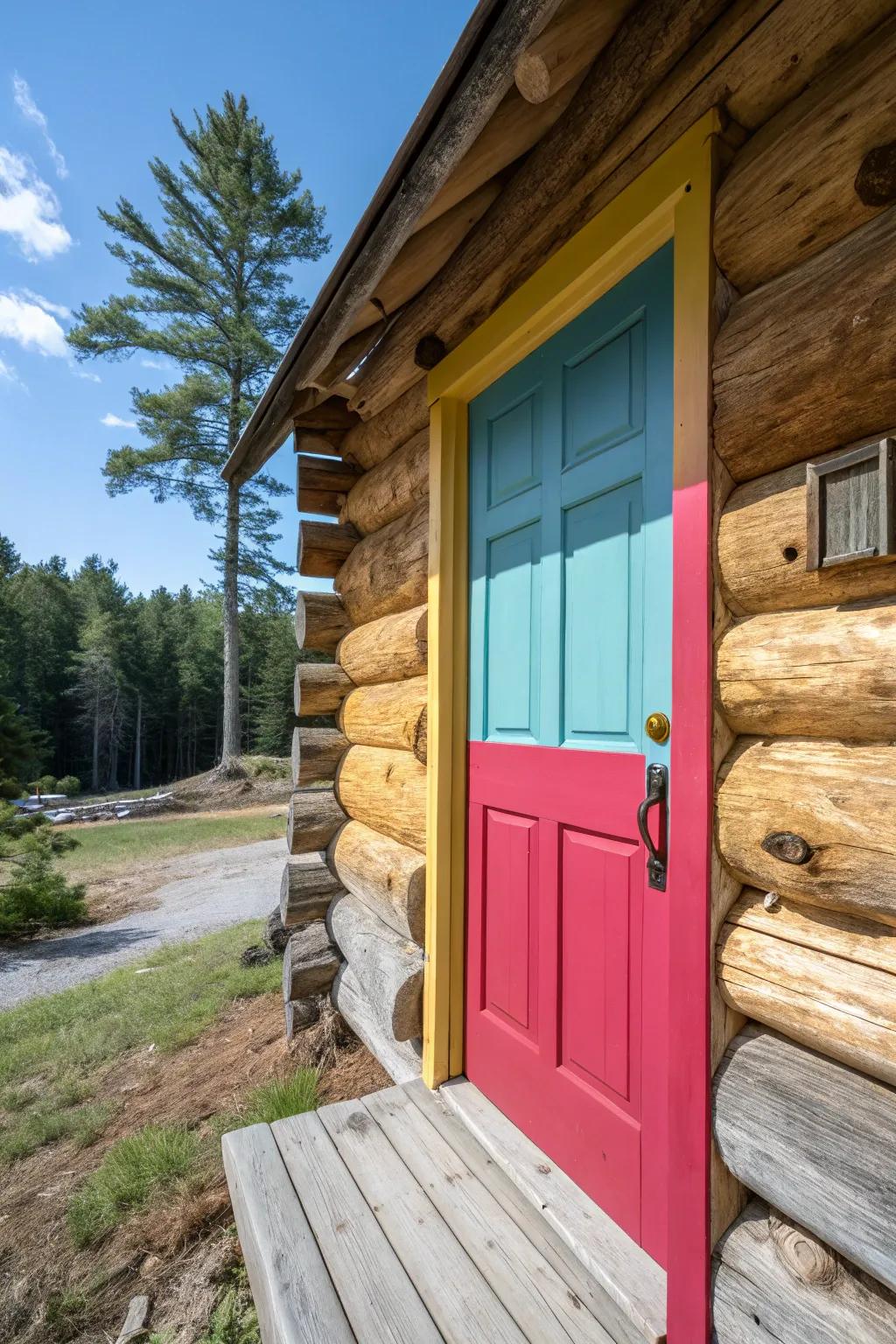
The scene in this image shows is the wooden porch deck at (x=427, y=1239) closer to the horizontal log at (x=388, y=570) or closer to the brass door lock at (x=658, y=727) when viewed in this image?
the brass door lock at (x=658, y=727)

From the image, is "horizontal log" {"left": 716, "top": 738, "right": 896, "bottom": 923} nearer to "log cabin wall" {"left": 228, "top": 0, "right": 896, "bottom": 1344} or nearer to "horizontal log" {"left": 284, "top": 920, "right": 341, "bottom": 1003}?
"log cabin wall" {"left": 228, "top": 0, "right": 896, "bottom": 1344}

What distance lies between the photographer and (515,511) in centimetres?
208

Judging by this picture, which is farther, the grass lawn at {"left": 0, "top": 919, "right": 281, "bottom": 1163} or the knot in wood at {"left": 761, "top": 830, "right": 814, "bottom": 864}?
the grass lawn at {"left": 0, "top": 919, "right": 281, "bottom": 1163}

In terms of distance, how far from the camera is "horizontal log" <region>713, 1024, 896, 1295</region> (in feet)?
2.94

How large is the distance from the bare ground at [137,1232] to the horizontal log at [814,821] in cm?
201

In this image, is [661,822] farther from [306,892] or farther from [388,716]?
[306,892]

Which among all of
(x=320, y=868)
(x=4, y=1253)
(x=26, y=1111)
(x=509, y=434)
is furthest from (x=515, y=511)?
(x=26, y=1111)

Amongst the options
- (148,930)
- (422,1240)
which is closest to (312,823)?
(422,1240)

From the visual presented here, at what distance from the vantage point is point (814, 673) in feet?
3.43

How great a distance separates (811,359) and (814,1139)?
4.24 ft

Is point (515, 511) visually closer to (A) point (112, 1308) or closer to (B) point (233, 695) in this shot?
(A) point (112, 1308)

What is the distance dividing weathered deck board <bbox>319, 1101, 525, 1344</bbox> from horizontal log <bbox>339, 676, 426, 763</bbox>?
4.16 feet

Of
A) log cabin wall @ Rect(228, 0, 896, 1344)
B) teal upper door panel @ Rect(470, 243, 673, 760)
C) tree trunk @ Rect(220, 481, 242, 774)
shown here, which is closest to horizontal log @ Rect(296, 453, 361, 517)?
teal upper door panel @ Rect(470, 243, 673, 760)

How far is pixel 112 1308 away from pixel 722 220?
3184 millimetres
